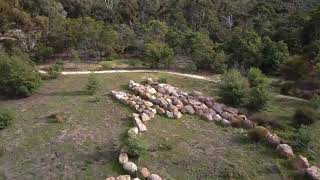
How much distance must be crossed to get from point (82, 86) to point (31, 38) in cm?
1399

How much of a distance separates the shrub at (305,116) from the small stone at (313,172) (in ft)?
21.6

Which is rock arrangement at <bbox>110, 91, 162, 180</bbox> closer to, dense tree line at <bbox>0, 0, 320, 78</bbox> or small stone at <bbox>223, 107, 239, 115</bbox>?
small stone at <bbox>223, 107, 239, 115</bbox>

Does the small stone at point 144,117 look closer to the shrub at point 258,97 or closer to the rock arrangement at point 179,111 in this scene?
the rock arrangement at point 179,111

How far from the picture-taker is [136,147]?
2370 cm

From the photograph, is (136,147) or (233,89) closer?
(136,147)

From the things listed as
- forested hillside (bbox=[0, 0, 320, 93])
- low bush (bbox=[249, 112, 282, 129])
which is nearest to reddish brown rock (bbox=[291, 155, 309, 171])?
low bush (bbox=[249, 112, 282, 129])

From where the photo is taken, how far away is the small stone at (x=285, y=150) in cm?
2431

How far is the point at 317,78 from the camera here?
37.4 metres

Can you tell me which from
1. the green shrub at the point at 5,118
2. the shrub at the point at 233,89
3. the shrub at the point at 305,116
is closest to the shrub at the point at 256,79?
the shrub at the point at 233,89

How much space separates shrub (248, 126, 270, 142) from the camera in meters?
26.1

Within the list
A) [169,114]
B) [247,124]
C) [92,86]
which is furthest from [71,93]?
[247,124]

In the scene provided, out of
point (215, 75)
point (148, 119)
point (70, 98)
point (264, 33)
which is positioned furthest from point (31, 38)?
point (264, 33)

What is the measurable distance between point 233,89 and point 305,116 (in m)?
5.63

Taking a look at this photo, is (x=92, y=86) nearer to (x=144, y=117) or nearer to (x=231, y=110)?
(x=144, y=117)
